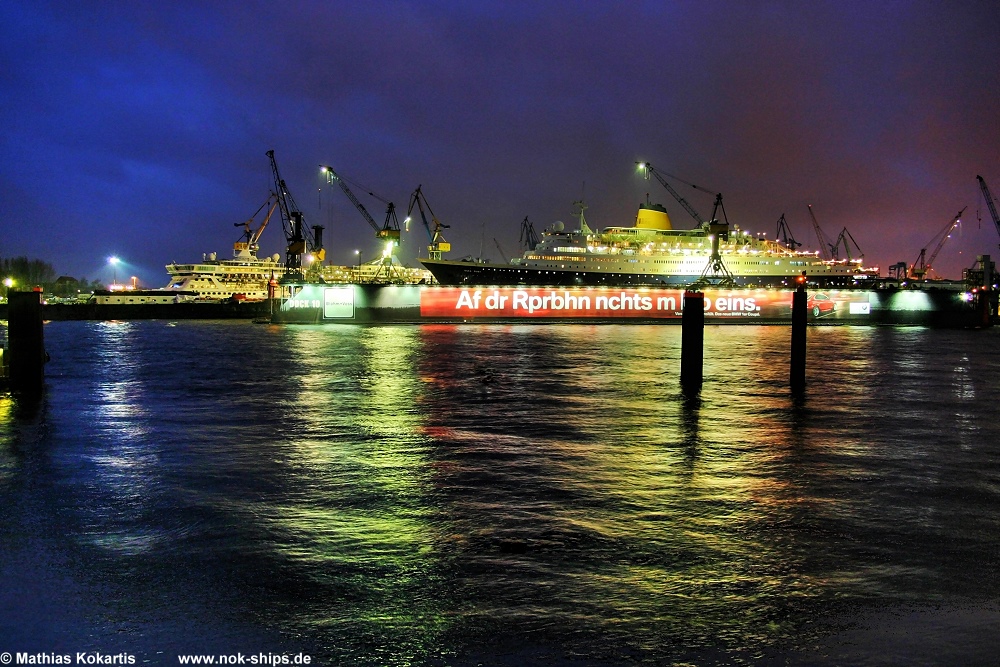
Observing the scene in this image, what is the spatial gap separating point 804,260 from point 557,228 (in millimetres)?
32875

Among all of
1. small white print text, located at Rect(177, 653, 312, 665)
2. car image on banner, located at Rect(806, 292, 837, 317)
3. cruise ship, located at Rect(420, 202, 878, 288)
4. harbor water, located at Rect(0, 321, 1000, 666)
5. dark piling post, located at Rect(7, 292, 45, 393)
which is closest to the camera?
small white print text, located at Rect(177, 653, 312, 665)

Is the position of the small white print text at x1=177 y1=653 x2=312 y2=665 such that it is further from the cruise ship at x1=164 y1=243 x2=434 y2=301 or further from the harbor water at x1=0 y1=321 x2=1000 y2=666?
the cruise ship at x1=164 y1=243 x2=434 y2=301

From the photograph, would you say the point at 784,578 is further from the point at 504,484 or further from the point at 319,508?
the point at 319,508

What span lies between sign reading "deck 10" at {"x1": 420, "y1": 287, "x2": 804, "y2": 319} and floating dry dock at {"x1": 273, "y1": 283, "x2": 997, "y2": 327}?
0.20ft

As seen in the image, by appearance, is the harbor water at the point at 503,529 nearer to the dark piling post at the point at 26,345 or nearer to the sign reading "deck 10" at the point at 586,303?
the dark piling post at the point at 26,345

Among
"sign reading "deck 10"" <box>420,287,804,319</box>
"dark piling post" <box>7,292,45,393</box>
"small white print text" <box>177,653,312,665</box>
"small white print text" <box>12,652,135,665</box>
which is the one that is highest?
"sign reading "deck 10"" <box>420,287,804,319</box>

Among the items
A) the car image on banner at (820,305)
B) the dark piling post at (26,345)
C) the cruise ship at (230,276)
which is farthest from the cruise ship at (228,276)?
the dark piling post at (26,345)

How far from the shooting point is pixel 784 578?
5.77 m

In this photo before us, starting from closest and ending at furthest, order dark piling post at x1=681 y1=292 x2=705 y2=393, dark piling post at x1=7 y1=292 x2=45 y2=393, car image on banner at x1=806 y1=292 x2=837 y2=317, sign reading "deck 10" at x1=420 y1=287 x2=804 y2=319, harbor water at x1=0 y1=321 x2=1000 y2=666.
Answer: harbor water at x1=0 y1=321 x2=1000 y2=666, dark piling post at x1=7 y1=292 x2=45 y2=393, dark piling post at x1=681 y1=292 x2=705 y2=393, sign reading "deck 10" at x1=420 y1=287 x2=804 y2=319, car image on banner at x1=806 y1=292 x2=837 y2=317

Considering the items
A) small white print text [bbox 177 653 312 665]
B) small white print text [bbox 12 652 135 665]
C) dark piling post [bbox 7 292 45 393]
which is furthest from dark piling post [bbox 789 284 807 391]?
dark piling post [bbox 7 292 45 393]

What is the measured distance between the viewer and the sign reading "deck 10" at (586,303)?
48000mm

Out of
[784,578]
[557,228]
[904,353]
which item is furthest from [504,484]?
[557,228]

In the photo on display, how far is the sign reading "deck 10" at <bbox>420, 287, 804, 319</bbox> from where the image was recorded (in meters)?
48.0

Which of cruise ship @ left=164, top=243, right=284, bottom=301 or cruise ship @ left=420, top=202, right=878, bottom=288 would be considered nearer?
cruise ship @ left=420, top=202, right=878, bottom=288
